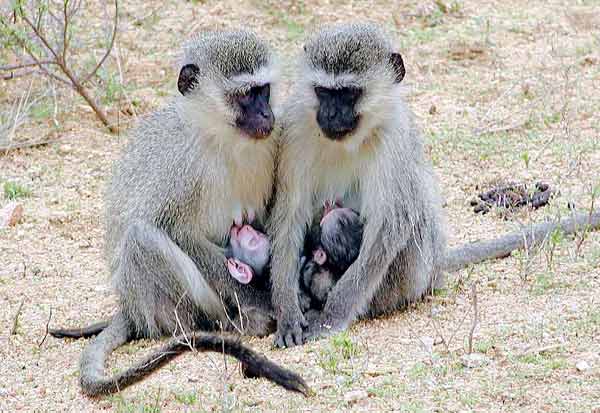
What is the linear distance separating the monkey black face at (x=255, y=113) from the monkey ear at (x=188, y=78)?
0.27 meters

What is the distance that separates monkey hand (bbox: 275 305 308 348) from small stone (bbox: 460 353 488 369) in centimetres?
102

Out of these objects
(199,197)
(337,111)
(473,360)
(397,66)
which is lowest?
(473,360)

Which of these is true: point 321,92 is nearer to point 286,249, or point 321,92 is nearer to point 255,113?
point 255,113

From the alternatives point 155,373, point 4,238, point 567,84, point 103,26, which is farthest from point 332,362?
point 103,26

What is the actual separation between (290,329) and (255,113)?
1098 mm

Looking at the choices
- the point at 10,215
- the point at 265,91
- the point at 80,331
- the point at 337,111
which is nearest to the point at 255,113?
the point at 265,91

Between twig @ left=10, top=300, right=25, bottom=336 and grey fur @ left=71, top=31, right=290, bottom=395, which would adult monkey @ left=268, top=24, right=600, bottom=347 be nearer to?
grey fur @ left=71, top=31, right=290, bottom=395

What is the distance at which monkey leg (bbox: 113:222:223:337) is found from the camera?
5.77 meters

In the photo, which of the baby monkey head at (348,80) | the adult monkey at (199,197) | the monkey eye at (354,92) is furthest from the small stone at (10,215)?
the monkey eye at (354,92)

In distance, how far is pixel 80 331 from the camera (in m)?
5.98

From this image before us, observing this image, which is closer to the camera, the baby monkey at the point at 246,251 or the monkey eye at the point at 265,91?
the monkey eye at the point at 265,91

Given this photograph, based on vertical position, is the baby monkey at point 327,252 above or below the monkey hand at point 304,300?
above

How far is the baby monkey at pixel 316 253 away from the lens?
587cm

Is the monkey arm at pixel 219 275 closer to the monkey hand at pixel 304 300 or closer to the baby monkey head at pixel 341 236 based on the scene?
the monkey hand at pixel 304 300
